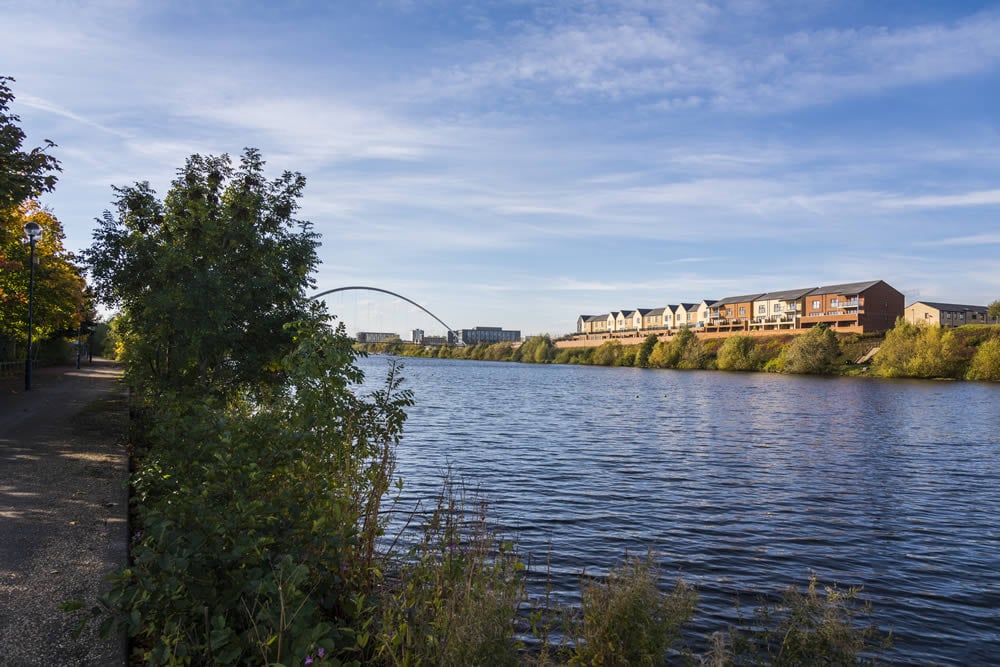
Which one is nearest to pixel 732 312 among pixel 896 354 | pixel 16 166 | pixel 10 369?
pixel 896 354

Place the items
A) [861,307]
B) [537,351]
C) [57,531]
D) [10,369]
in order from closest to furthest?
[57,531], [10,369], [861,307], [537,351]

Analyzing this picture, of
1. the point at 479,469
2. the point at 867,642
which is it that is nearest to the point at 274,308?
the point at 479,469

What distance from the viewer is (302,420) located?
271 inches

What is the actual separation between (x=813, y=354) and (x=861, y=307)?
95.6 feet

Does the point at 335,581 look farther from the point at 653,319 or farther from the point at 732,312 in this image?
the point at 653,319

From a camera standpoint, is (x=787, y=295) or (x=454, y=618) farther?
(x=787, y=295)

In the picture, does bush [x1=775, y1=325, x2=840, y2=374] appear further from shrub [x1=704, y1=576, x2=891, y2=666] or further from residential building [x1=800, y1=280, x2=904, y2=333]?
shrub [x1=704, y1=576, x2=891, y2=666]

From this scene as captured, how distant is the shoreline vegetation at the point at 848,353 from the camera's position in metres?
74.6

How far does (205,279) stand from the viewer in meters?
12.5

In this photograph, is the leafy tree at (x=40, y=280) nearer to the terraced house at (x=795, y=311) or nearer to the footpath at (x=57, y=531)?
the footpath at (x=57, y=531)

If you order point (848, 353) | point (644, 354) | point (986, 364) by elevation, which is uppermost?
point (848, 353)

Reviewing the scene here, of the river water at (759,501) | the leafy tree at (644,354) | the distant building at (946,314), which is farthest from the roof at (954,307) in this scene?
the river water at (759,501)

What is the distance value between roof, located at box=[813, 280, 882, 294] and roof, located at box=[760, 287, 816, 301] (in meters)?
2.16

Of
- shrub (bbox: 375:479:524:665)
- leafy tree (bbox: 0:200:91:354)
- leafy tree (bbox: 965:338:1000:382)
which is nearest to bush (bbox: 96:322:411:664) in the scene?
shrub (bbox: 375:479:524:665)
